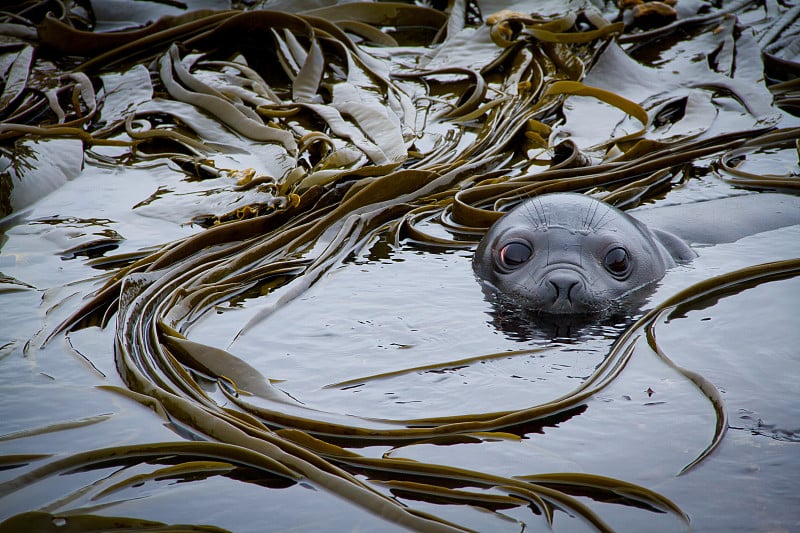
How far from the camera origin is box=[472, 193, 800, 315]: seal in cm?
334

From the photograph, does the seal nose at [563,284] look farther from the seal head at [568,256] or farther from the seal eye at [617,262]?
the seal eye at [617,262]

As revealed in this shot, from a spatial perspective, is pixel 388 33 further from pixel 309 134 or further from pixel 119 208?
pixel 119 208

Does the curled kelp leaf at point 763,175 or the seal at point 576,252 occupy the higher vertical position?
the curled kelp leaf at point 763,175

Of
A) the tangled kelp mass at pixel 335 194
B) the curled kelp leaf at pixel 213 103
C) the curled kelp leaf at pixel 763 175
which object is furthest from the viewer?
the curled kelp leaf at pixel 213 103

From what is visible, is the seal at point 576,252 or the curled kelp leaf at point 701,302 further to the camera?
the seal at point 576,252

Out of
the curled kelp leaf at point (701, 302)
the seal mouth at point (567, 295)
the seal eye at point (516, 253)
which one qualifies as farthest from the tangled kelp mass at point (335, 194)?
the seal eye at point (516, 253)

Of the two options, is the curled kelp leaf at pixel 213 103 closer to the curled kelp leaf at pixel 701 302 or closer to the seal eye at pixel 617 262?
the seal eye at pixel 617 262

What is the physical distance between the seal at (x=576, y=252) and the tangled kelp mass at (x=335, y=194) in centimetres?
23

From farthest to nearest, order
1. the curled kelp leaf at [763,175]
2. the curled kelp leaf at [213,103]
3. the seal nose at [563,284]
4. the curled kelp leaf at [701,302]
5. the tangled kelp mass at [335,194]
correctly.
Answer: the curled kelp leaf at [213,103] < the curled kelp leaf at [763,175] < the seal nose at [563,284] < the curled kelp leaf at [701,302] < the tangled kelp mass at [335,194]

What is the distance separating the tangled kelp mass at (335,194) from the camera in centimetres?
220

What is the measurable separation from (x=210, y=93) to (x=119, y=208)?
1.58m

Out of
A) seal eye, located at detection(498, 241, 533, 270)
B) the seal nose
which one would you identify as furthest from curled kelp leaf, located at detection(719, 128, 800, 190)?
the seal nose

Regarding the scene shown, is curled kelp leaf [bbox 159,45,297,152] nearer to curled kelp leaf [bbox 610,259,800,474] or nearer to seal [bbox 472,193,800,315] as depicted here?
seal [bbox 472,193,800,315]

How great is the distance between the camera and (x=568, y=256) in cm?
345
